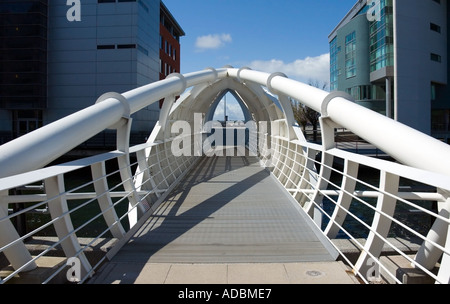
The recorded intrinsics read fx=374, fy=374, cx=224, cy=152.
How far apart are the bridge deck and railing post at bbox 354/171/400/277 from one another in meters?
0.65

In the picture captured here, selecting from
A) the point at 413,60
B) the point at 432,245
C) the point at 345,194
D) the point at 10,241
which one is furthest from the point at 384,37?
the point at 10,241

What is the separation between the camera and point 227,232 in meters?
5.46

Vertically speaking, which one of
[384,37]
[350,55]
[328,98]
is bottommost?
[328,98]

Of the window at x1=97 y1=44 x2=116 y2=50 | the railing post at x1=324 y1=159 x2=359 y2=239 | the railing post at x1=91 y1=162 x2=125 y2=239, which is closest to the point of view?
the railing post at x1=324 y1=159 x2=359 y2=239

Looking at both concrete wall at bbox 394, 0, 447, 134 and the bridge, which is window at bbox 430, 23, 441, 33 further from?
the bridge

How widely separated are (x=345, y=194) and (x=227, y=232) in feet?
5.90

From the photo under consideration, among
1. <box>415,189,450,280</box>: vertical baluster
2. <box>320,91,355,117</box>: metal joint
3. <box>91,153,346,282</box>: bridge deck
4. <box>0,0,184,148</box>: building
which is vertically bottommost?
<box>91,153,346,282</box>: bridge deck

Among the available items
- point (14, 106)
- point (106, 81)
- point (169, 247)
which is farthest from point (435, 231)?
point (14, 106)

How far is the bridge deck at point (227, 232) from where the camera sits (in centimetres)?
444

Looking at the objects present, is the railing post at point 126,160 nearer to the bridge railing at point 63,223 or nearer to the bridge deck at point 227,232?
the bridge railing at point 63,223

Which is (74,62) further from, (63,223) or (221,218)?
(63,223)

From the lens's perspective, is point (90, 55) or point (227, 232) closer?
point (227, 232)

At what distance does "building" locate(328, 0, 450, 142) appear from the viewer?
33281mm

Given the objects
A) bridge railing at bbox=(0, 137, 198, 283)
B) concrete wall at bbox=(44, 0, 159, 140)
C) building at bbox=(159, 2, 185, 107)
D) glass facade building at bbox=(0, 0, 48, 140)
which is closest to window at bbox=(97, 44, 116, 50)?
concrete wall at bbox=(44, 0, 159, 140)
